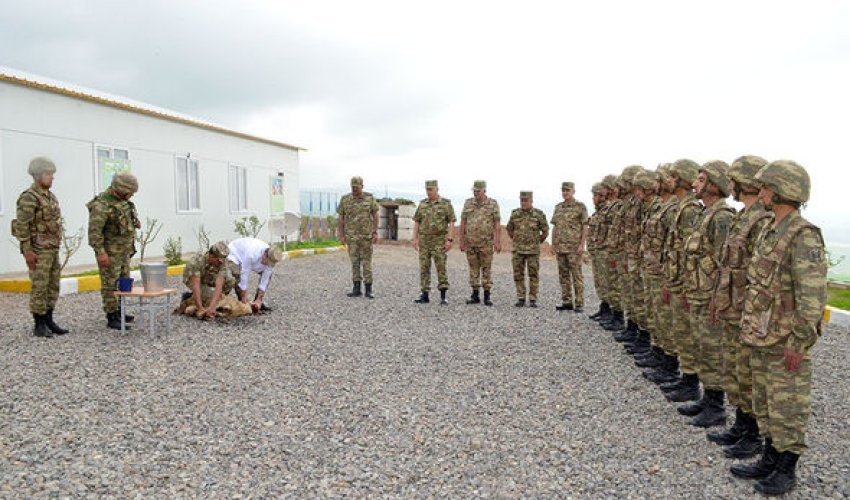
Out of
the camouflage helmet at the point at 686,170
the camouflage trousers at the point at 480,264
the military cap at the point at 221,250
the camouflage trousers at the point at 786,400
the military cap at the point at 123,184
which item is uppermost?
the military cap at the point at 123,184

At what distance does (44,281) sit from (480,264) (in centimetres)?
561

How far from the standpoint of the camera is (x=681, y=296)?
4398 millimetres

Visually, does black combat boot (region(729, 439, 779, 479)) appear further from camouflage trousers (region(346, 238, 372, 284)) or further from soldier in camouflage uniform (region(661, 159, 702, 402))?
camouflage trousers (region(346, 238, 372, 284))

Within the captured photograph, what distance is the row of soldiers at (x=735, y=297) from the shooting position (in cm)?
306

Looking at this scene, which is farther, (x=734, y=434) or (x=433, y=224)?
(x=433, y=224)

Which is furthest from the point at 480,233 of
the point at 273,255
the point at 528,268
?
the point at 273,255

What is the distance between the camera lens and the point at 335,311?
25.9ft

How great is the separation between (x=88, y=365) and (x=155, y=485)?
2.49 metres

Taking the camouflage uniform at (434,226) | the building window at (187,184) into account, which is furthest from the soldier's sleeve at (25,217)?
the building window at (187,184)

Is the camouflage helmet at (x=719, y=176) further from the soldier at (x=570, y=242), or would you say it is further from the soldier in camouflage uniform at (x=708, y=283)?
the soldier at (x=570, y=242)

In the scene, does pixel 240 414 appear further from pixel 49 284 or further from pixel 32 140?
pixel 32 140

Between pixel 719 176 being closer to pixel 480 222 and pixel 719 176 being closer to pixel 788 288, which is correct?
pixel 788 288

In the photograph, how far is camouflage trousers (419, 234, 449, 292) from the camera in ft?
29.2

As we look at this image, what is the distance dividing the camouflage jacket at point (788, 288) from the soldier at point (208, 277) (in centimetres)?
524
